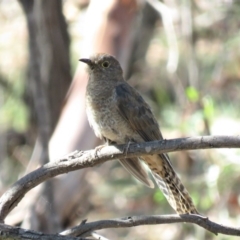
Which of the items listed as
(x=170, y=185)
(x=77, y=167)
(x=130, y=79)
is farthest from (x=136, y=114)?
(x=130, y=79)

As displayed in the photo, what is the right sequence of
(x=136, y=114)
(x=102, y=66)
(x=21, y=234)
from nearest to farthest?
(x=21, y=234) < (x=136, y=114) < (x=102, y=66)

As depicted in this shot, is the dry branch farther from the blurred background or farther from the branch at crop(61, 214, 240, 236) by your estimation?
the blurred background

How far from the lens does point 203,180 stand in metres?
6.66

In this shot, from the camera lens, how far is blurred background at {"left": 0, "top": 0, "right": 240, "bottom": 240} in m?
6.14

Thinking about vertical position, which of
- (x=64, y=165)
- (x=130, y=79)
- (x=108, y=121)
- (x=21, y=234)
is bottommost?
(x=21, y=234)

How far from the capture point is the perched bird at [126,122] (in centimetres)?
454

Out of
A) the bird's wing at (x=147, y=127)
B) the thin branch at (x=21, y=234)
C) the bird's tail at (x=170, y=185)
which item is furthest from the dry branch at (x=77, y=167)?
the bird's wing at (x=147, y=127)

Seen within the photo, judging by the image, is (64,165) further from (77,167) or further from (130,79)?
(130,79)

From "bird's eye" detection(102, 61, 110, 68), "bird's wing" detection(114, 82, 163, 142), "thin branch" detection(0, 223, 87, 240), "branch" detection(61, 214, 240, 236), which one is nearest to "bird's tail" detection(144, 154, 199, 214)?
"bird's wing" detection(114, 82, 163, 142)

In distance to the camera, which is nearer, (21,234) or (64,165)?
(21,234)

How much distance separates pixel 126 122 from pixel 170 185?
546 millimetres

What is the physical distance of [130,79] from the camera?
9.23m

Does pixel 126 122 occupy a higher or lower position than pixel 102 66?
lower

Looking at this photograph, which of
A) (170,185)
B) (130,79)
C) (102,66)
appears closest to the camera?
(170,185)
